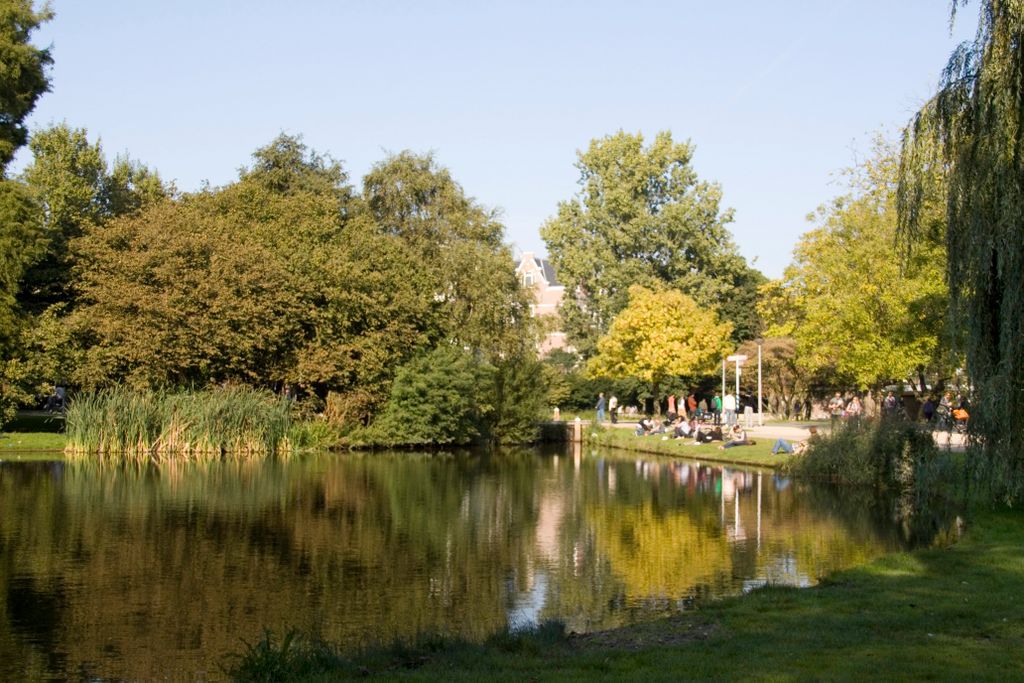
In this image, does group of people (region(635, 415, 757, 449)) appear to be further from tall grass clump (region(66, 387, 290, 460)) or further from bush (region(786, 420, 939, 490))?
tall grass clump (region(66, 387, 290, 460))

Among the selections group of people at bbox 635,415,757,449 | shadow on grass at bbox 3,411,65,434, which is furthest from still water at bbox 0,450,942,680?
shadow on grass at bbox 3,411,65,434

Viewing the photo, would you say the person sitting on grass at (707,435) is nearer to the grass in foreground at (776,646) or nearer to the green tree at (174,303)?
the green tree at (174,303)

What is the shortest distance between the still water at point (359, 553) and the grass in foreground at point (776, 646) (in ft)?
5.48

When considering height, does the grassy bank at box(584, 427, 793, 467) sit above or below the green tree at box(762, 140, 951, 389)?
below

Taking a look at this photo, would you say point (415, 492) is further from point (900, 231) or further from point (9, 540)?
point (900, 231)

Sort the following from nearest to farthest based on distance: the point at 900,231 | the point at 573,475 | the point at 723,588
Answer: the point at 723,588
the point at 900,231
the point at 573,475

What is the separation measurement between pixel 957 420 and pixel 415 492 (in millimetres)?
13161

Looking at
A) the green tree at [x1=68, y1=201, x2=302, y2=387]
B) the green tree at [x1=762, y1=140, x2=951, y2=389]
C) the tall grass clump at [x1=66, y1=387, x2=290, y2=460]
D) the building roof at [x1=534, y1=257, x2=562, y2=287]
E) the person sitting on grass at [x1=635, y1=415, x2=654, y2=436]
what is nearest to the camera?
the green tree at [x1=762, y1=140, x2=951, y2=389]

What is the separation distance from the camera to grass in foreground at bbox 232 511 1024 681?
28.5 feet

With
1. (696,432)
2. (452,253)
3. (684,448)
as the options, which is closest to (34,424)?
(452,253)

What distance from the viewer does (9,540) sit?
59.9 ft

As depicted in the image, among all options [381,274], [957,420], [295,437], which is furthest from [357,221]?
[957,420]

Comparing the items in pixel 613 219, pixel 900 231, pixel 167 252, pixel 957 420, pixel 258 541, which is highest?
pixel 613 219

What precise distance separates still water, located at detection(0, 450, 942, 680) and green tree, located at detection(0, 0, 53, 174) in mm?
14206
